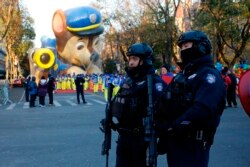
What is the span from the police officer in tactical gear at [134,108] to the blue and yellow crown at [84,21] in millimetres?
44708

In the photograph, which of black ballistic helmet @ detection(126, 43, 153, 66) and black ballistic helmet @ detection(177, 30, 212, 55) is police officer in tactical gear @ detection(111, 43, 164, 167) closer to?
black ballistic helmet @ detection(126, 43, 153, 66)

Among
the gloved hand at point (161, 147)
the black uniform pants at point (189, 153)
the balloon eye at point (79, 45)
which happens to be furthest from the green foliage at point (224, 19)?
the black uniform pants at point (189, 153)

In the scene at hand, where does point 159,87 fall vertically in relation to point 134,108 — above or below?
above

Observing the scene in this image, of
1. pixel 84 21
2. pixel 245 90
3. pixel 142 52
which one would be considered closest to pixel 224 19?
pixel 84 21

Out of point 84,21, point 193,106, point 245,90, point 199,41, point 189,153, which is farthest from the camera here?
point 84,21

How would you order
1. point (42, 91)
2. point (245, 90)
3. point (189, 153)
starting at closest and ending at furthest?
point (189, 153)
point (245, 90)
point (42, 91)

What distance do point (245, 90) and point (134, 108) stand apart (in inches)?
82.3

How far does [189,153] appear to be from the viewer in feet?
12.3

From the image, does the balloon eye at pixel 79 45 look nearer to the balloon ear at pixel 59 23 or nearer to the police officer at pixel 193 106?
the balloon ear at pixel 59 23

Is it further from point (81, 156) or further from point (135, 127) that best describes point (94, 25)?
point (135, 127)

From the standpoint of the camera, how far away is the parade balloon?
599 cm

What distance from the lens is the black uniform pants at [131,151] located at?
4.48m

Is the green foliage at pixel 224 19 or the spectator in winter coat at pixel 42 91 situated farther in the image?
the green foliage at pixel 224 19

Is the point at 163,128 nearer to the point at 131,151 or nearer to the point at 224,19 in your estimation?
the point at 131,151
